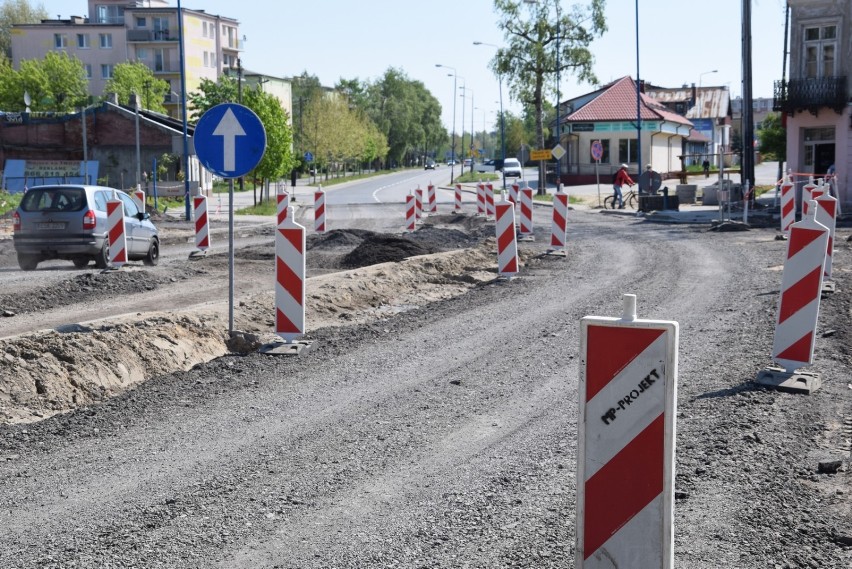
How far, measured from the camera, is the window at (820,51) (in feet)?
131

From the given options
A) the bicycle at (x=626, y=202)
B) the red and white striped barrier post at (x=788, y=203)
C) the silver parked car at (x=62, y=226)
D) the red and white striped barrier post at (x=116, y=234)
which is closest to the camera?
the red and white striped barrier post at (x=116, y=234)

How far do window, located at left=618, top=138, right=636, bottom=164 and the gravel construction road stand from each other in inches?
2454

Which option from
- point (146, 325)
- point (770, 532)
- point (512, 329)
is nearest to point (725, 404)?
point (770, 532)

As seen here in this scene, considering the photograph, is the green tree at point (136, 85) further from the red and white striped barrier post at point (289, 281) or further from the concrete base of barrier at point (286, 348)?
the concrete base of barrier at point (286, 348)

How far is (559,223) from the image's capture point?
20672mm

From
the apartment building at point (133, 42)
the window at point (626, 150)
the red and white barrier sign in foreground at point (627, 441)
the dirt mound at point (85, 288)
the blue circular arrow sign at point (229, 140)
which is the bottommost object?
the dirt mound at point (85, 288)

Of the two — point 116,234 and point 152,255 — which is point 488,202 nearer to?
point 152,255

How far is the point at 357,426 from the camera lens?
7410mm

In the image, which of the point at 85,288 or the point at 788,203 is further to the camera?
the point at 788,203

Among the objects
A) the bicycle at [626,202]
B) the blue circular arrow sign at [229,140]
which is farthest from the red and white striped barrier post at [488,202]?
the blue circular arrow sign at [229,140]

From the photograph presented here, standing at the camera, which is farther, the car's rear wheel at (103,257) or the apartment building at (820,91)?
the apartment building at (820,91)

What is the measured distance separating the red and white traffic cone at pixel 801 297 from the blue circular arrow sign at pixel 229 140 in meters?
5.28

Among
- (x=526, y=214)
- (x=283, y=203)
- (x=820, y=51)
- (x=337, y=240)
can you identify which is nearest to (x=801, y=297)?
(x=526, y=214)

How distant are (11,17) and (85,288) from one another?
373 feet
